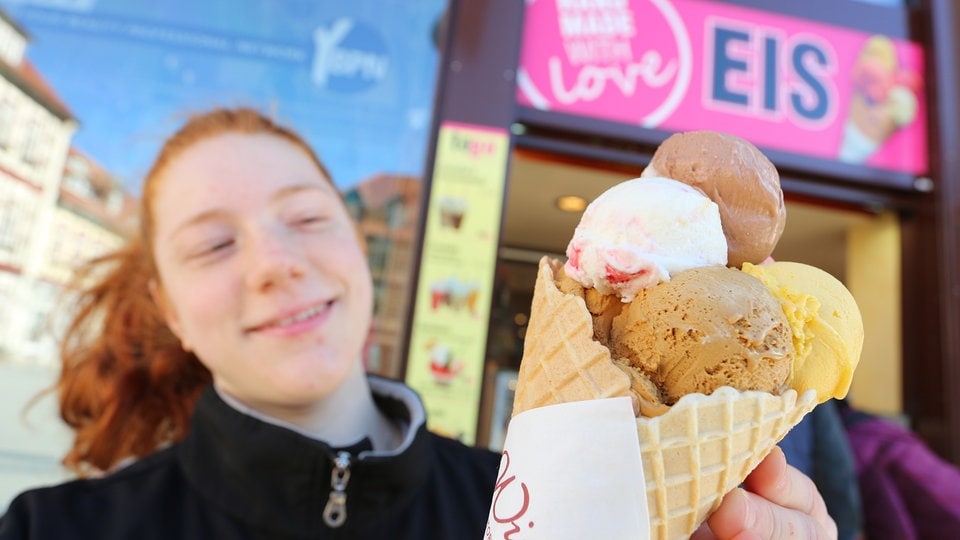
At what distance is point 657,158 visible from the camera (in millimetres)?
912

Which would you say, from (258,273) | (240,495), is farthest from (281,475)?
(258,273)

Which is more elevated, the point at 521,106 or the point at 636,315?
the point at 521,106

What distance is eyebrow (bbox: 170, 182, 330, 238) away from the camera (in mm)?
1368

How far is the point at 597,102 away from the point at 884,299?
6.52 feet

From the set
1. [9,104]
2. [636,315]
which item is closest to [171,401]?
[636,315]

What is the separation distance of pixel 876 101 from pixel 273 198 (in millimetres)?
3259

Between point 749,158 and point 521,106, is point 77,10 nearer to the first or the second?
point 521,106

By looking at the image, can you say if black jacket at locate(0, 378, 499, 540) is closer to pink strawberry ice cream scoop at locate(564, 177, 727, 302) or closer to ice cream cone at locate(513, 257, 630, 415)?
ice cream cone at locate(513, 257, 630, 415)

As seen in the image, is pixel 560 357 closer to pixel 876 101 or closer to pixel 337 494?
pixel 337 494

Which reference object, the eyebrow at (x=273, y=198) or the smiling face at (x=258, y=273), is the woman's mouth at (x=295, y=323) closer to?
the smiling face at (x=258, y=273)

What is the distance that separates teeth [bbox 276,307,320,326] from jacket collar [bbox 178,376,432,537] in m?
0.21

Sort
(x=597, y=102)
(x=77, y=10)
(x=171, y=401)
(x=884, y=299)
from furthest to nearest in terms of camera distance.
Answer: (x=884, y=299) < (x=597, y=102) < (x=77, y=10) < (x=171, y=401)

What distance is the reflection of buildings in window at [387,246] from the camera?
2893mm

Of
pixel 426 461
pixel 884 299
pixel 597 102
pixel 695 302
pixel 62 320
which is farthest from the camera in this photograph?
pixel 884 299
